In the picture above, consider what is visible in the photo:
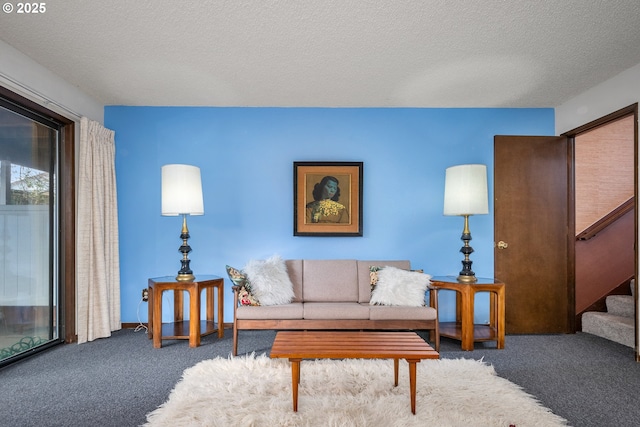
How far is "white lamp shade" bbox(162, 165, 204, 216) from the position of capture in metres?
3.39

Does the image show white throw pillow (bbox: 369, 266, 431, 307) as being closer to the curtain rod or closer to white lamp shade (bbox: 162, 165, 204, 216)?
white lamp shade (bbox: 162, 165, 204, 216)

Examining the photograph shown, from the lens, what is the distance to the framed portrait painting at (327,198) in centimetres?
399

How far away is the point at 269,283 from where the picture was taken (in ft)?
10.8

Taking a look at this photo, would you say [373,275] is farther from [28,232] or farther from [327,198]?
[28,232]

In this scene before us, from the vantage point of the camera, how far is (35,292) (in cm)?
323

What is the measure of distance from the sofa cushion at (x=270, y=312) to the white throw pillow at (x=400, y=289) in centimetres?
74

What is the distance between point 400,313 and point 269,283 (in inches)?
48.4

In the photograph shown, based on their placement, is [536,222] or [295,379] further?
[536,222]

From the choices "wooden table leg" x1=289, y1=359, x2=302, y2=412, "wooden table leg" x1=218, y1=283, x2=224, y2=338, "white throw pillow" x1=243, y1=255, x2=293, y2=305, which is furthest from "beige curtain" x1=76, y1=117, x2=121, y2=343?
"wooden table leg" x1=289, y1=359, x2=302, y2=412

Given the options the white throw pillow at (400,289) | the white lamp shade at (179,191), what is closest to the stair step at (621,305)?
the white throw pillow at (400,289)

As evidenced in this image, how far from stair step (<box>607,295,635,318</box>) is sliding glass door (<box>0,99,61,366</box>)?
19.0ft

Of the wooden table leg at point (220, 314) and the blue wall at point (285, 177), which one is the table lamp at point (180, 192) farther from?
the blue wall at point (285, 177)

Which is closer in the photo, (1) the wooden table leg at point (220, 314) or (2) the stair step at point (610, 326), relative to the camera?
(2) the stair step at point (610, 326)

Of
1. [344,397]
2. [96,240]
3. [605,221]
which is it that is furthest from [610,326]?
[96,240]
